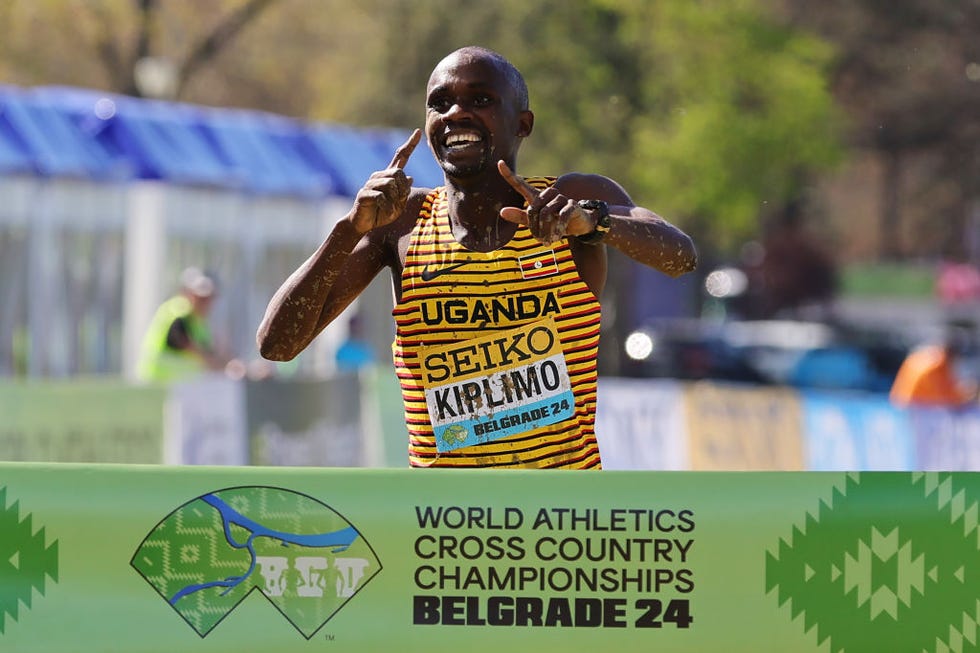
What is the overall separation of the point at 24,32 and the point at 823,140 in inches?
490

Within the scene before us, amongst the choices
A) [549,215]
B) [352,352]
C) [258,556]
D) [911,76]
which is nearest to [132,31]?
[352,352]

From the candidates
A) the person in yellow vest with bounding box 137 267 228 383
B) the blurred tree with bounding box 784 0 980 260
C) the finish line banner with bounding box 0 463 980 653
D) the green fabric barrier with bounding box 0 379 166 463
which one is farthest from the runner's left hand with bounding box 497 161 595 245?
the blurred tree with bounding box 784 0 980 260

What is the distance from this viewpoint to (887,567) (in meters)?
3.49

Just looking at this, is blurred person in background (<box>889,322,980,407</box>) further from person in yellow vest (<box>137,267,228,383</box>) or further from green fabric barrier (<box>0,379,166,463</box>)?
green fabric barrier (<box>0,379,166,463</box>)

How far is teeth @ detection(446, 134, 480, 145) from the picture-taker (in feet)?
12.7

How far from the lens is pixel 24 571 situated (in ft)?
11.8

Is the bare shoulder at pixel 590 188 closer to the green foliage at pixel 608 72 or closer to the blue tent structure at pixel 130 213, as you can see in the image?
the blue tent structure at pixel 130 213

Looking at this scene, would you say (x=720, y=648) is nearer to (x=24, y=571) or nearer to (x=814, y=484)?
(x=814, y=484)

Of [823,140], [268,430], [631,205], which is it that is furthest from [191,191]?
[823,140]

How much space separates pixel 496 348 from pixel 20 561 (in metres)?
1.07

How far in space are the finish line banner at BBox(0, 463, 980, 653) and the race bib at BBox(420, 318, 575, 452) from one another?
1.38ft

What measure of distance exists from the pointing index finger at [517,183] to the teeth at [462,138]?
0.07 m

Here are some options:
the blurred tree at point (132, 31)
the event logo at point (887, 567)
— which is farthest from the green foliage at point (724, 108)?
the event logo at point (887, 567)

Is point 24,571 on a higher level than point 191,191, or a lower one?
lower
